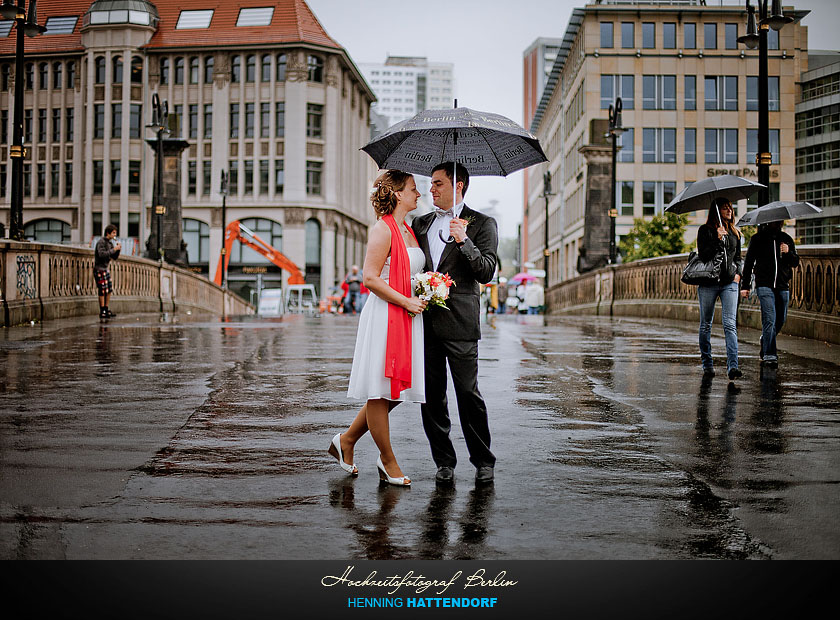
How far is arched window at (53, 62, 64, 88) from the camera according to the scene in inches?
2825

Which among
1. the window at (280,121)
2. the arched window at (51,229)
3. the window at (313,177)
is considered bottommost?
the arched window at (51,229)

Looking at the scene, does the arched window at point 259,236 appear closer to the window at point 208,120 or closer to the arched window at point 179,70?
the window at point 208,120

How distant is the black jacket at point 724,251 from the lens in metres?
10.6

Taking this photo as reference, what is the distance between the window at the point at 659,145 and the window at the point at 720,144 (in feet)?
7.72

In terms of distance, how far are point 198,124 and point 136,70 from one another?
5592mm

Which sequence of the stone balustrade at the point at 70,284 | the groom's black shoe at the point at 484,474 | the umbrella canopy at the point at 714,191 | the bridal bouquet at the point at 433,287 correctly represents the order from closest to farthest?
the bridal bouquet at the point at 433,287, the groom's black shoe at the point at 484,474, the umbrella canopy at the point at 714,191, the stone balustrade at the point at 70,284

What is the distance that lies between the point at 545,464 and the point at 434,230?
5.36 ft

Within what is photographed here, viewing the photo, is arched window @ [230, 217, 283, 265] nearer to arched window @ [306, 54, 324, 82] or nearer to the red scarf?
arched window @ [306, 54, 324, 82]

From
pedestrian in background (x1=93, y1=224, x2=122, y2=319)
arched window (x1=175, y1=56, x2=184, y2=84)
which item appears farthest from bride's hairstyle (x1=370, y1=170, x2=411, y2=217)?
arched window (x1=175, y1=56, x2=184, y2=84)

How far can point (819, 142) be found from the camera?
73375 mm

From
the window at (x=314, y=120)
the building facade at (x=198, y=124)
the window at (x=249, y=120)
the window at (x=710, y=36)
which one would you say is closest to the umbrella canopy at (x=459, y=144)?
the building facade at (x=198, y=124)

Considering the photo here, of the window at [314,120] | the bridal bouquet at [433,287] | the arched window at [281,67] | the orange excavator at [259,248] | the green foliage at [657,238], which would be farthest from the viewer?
the window at [314,120]

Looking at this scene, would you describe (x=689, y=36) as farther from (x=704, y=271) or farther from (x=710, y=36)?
(x=704, y=271)

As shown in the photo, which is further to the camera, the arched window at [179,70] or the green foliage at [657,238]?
the arched window at [179,70]
